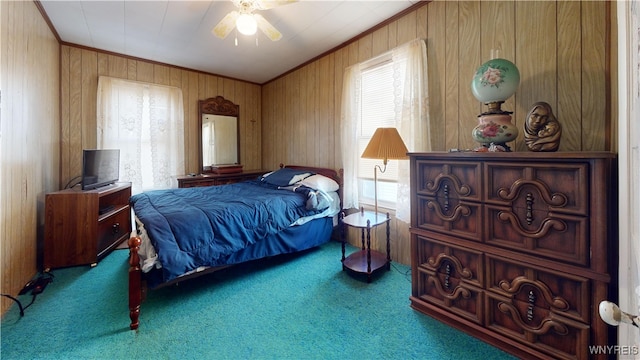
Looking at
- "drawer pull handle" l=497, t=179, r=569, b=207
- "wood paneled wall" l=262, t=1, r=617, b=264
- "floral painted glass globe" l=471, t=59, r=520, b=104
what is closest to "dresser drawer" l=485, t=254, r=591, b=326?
"drawer pull handle" l=497, t=179, r=569, b=207

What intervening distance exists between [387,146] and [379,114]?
2.49ft

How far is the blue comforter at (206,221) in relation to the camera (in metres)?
1.91

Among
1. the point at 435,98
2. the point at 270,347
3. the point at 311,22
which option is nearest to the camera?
the point at 270,347

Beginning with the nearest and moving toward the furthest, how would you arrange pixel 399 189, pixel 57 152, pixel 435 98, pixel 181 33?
1. pixel 435 98
2. pixel 399 189
3. pixel 181 33
4. pixel 57 152

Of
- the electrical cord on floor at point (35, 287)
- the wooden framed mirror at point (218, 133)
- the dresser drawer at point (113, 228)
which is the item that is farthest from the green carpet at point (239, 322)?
the wooden framed mirror at point (218, 133)

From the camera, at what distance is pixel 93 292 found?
7.37 ft

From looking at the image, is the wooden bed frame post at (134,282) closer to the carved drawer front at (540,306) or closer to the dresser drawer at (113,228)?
the dresser drawer at (113,228)

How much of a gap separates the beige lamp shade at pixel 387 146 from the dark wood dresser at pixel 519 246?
0.36 m

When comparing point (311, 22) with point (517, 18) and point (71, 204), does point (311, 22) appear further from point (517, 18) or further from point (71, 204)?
point (71, 204)

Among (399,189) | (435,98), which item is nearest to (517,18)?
(435,98)

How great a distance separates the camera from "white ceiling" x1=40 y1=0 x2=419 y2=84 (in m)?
2.52

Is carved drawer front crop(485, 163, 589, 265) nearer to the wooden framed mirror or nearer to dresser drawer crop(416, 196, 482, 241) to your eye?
dresser drawer crop(416, 196, 482, 241)

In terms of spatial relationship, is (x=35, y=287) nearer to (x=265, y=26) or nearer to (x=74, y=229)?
(x=74, y=229)

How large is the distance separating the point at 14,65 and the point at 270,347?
285 cm
